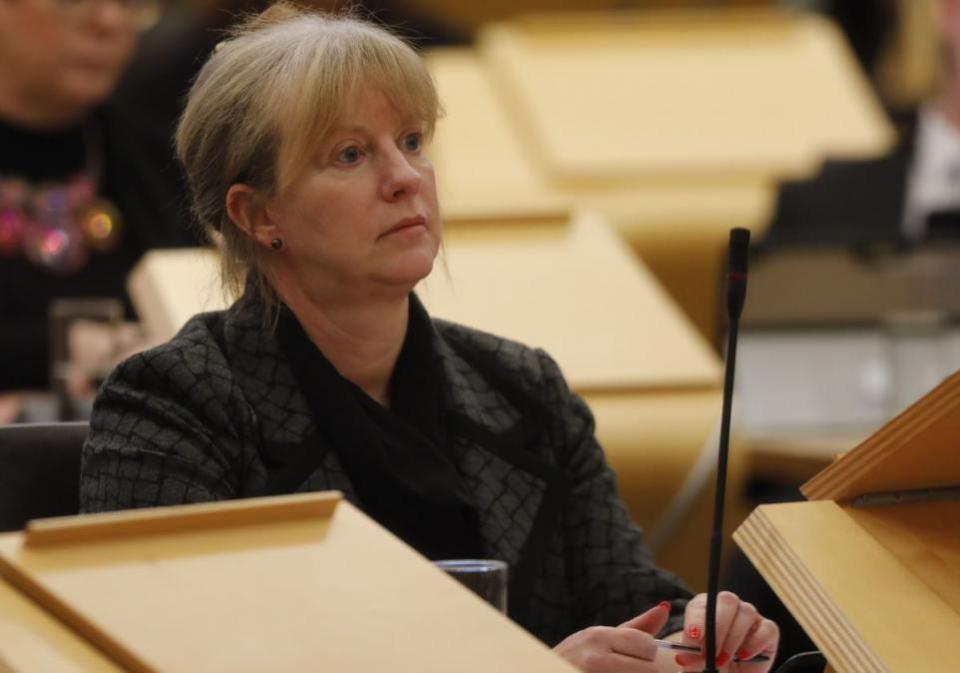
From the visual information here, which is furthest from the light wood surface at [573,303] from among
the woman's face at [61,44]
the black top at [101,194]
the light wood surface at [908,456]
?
the light wood surface at [908,456]

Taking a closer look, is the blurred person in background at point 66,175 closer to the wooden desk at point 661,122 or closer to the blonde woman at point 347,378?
the wooden desk at point 661,122

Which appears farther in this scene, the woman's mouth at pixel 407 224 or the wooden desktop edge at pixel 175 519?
the woman's mouth at pixel 407 224

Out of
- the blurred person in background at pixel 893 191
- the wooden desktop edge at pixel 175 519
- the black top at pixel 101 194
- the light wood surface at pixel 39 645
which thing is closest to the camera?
the light wood surface at pixel 39 645

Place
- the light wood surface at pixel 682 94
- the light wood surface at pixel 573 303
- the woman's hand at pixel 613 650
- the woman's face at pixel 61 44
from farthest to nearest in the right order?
Answer: the light wood surface at pixel 682 94, the woman's face at pixel 61 44, the light wood surface at pixel 573 303, the woman's hand at pixel 613 650

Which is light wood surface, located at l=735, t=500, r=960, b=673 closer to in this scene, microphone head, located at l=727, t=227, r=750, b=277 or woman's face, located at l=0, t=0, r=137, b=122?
microphone head, located at l=727, t=227, r=750, b=277

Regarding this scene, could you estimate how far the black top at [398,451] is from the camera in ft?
6.55

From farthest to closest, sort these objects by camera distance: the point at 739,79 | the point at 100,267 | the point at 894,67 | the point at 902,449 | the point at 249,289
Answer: the point at 894,67
the point at 739,79
the point at 100,267
the point at 249,289
the point at 902,449

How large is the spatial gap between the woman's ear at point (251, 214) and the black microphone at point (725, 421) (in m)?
0.65

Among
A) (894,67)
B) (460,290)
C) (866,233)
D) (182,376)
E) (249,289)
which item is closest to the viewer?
(182,376)

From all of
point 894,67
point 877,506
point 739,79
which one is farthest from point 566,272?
point 894,67

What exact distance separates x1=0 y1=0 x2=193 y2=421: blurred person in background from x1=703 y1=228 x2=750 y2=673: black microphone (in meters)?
2.40

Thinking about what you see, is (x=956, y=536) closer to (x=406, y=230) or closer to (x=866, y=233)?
(x=406, y=230)

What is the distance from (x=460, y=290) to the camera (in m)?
3.32

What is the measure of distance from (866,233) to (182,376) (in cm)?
297
